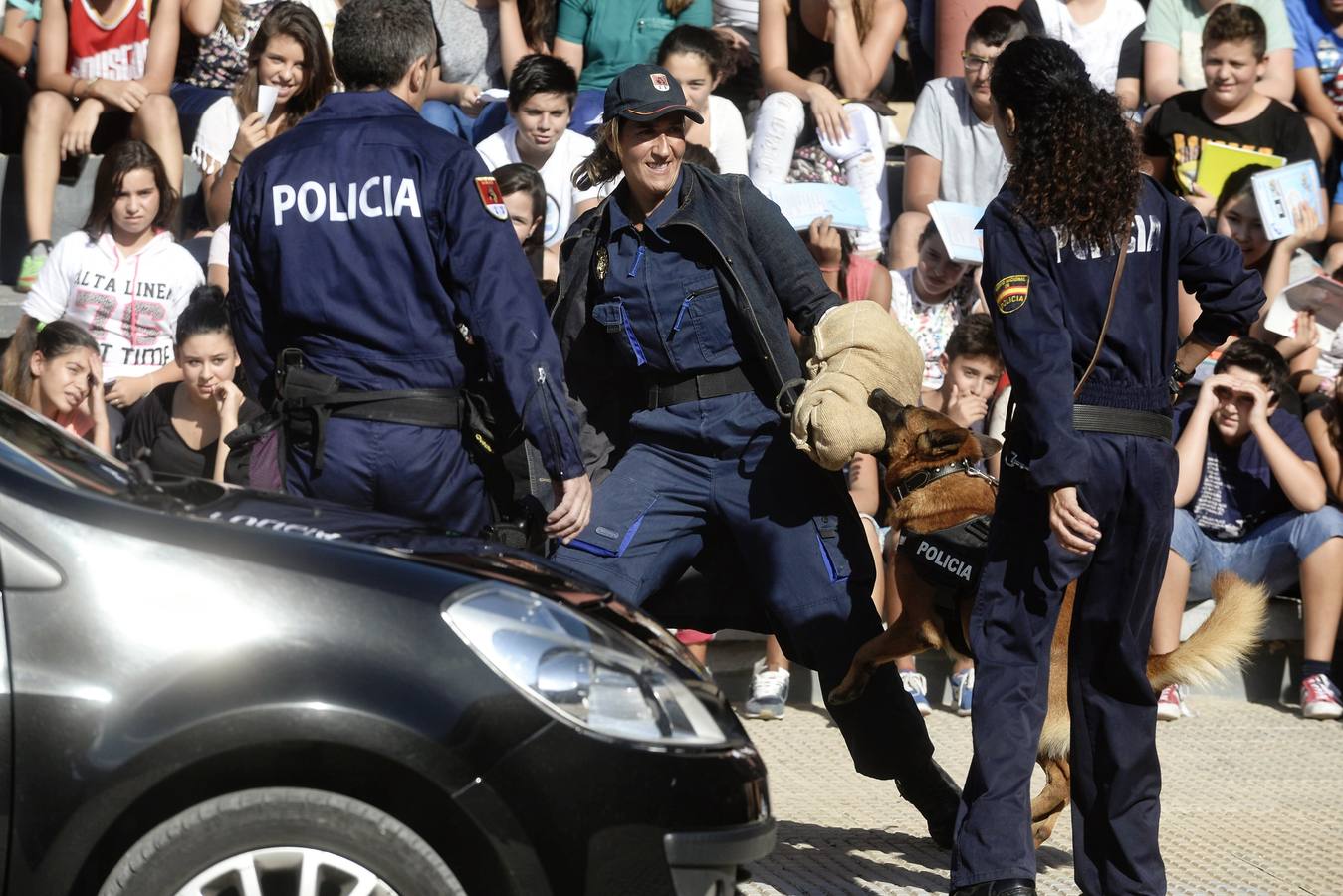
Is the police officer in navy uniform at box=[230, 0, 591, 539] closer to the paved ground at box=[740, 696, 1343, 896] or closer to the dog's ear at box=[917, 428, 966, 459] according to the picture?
the dog's ear at box=[917, 428, 966, 459]

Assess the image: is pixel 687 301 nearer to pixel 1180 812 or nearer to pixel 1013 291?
pixel 1013 291

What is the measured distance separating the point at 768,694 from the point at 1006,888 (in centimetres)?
264

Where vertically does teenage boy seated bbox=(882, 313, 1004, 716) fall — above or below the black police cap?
below

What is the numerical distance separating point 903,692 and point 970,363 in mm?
2607

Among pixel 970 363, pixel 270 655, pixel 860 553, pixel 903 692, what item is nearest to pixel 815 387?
pixel 860 553

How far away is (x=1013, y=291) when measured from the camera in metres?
3.70

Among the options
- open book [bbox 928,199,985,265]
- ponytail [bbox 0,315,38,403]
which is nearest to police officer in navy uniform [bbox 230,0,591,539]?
ponytail [bbox 0,315,38,403]

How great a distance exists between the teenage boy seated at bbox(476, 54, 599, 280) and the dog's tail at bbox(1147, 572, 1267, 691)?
151 inches

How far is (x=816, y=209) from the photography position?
7.06m

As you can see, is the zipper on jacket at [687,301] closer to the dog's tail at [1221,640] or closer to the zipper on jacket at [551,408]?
the zipper on jacket at [551,408]

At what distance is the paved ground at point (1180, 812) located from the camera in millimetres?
4480

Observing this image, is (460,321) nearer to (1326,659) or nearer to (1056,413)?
(1056,413)

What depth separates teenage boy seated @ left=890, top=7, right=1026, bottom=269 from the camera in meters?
8.07

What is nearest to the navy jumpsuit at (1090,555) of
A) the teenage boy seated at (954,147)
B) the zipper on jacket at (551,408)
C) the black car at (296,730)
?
the zipper on jacket at (551,408)
